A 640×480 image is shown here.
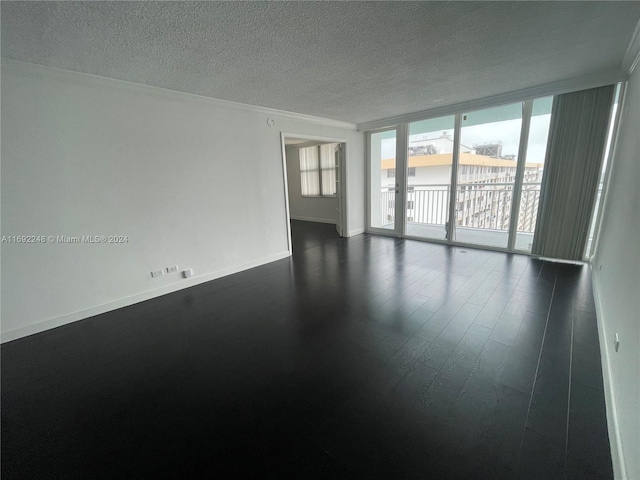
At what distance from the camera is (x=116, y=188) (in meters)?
2.85

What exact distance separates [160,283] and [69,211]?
1.18 meters

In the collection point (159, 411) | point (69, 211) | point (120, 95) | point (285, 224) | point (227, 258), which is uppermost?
point (120, 95)

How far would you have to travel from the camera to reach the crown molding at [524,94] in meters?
3.12

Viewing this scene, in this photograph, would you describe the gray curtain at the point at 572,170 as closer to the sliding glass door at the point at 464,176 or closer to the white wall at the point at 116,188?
the sliding glass door at the point at 464,176

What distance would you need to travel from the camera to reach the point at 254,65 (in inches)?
101

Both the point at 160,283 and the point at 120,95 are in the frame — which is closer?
the point at 120,95

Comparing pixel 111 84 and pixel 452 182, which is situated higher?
pixel 111 84

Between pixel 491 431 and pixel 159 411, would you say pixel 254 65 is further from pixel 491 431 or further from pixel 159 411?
pixel 491 431

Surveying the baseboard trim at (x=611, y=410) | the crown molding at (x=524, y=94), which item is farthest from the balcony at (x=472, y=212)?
the baseboard trim at (x=611, y=410)

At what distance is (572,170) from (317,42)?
12.4ft

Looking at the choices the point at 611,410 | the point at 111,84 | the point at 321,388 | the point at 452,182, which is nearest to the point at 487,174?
the point at 452,182

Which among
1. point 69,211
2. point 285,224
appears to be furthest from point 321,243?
point 69,211

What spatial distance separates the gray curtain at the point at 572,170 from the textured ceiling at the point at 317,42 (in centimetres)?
46

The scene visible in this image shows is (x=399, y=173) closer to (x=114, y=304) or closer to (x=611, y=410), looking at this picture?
(x=611, y=410)
